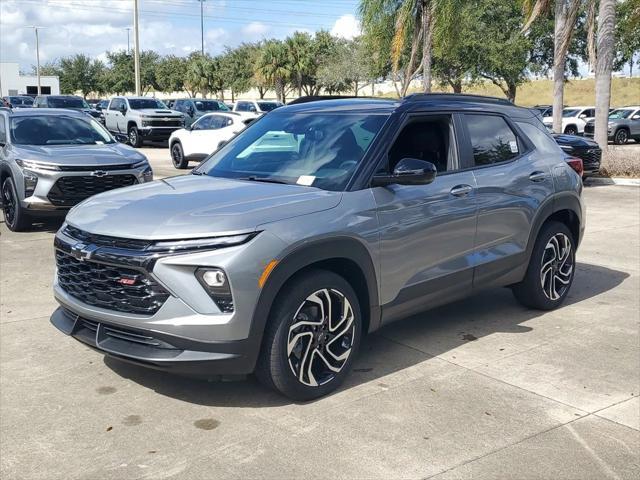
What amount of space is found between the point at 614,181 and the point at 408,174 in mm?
13507

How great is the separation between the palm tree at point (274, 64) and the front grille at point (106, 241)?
167 feet

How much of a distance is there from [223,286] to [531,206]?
10.2 feet

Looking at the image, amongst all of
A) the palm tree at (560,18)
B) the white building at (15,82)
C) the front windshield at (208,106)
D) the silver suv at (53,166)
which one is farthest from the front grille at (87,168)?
the white building at (15,82)

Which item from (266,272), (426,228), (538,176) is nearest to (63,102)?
(538,176)

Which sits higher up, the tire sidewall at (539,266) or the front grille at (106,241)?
the front grille at (106,241)

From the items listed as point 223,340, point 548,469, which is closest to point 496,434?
point 548,469

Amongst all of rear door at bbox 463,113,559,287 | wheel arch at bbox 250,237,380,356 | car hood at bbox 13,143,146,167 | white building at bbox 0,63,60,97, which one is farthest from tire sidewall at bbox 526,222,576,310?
white building at bbox 0,63,60,97

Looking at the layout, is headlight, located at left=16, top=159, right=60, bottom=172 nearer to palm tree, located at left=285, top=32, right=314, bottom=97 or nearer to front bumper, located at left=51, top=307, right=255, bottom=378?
front bumper, located at left=51, top=307, right=255, bottom=378

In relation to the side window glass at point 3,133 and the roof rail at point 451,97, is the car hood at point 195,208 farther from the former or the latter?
the side window glass at point 3,133

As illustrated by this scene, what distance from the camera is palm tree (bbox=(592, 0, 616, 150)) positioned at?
17.4m

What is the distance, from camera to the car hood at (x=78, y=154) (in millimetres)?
9594

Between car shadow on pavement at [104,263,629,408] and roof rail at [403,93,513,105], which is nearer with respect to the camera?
car shadow on pavement at [104,263,629,408]

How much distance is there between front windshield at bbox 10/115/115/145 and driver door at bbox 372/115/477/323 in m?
6.98

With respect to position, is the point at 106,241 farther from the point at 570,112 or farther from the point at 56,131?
the point at 570,112
